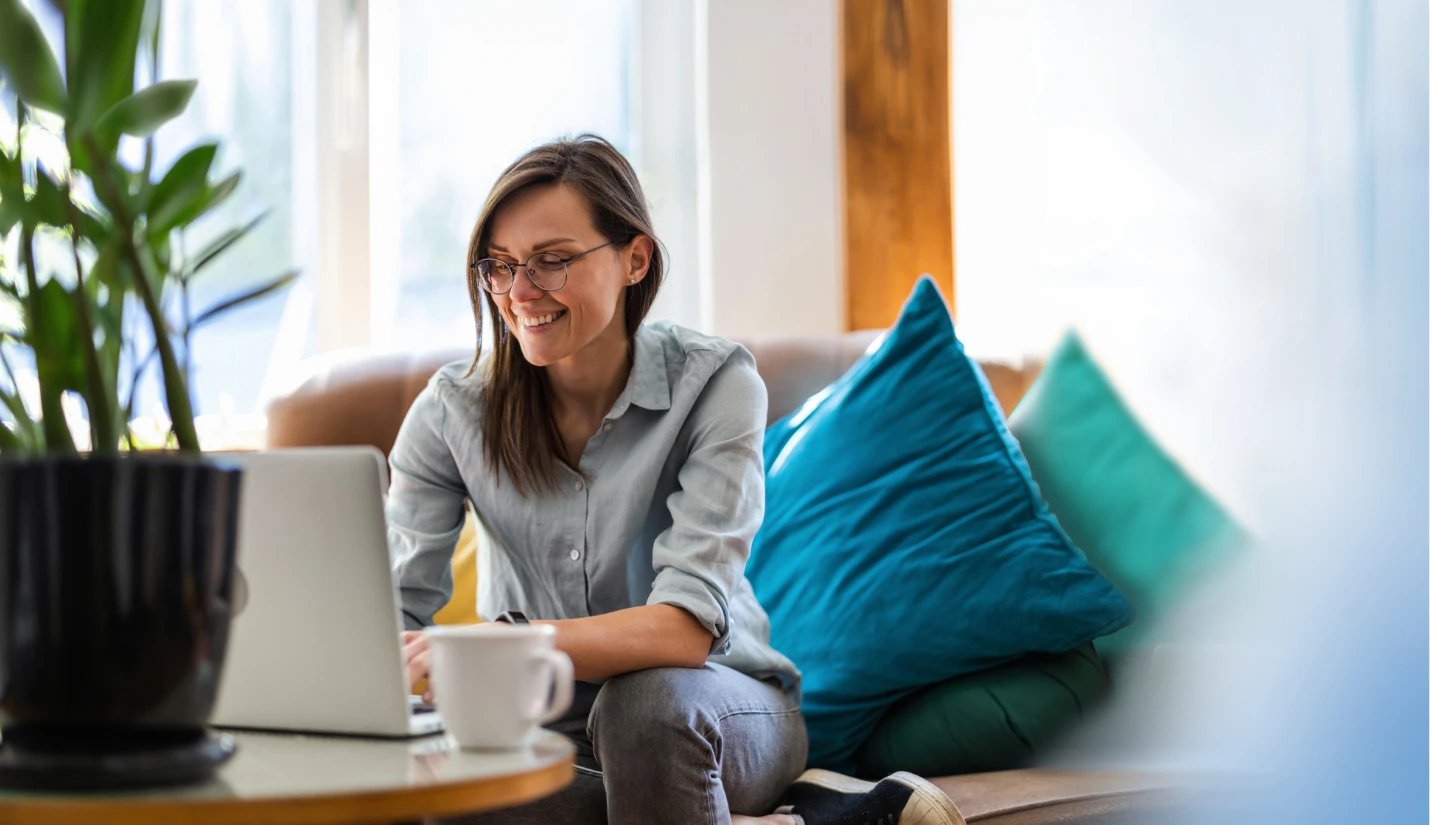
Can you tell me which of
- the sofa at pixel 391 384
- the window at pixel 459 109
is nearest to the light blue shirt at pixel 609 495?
the sofa at pixel 391 384

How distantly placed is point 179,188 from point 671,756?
62 centimetres

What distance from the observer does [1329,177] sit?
0.95 metres

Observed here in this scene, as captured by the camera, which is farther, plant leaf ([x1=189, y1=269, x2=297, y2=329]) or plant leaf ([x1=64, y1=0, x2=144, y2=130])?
plant leaf ([x1=189, y1=269, x2=297, y2=329])

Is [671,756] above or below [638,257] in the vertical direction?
below

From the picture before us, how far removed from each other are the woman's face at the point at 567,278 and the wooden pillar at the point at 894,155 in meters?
0.82

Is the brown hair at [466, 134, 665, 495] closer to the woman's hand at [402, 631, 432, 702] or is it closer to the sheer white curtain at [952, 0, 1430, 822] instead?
the woman's hand at [402, 631, 432, 702]

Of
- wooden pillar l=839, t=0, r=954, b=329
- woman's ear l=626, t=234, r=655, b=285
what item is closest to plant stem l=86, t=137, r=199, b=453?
woman's ear l=626, t=234, r=655, b=285

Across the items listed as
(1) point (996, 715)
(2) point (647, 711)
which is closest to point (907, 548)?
(1) point (996, 715)

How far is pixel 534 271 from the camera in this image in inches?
58.7

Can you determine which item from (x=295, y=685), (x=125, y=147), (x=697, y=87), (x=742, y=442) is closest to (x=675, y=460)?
(x=742, y=442)

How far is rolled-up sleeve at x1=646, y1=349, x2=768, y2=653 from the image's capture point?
52.6 inches

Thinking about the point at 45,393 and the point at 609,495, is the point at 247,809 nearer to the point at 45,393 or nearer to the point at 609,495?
the point at 45,393

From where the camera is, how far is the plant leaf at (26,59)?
0.73 metres

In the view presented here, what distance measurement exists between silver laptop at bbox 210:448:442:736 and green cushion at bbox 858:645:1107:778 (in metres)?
0.74
